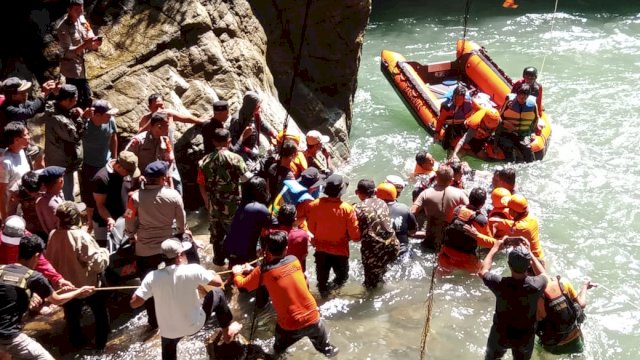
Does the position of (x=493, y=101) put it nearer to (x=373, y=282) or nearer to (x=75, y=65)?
(x=373, y=282)

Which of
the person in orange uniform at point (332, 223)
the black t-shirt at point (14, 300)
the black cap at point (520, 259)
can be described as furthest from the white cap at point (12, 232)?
the black cap at point (520, 259)

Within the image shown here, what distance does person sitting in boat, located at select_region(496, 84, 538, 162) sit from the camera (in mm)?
9943

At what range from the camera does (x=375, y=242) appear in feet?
20.9

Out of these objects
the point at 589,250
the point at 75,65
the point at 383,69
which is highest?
the point at 75,65

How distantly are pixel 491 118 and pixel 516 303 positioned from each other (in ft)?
17.4

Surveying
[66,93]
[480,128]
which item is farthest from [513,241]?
[480,128]

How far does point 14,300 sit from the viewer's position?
175 inches

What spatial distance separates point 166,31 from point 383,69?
5753mm

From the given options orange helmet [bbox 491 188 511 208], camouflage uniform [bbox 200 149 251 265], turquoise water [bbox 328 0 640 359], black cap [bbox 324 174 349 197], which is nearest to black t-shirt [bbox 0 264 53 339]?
camouflage uniform [bbox 200 149 251 265]

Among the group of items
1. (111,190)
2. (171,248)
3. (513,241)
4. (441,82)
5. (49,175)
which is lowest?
(441,82)

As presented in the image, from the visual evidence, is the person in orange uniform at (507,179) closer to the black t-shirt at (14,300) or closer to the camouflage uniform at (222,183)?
the camouflage uniform at (222,183)

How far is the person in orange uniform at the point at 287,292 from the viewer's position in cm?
512

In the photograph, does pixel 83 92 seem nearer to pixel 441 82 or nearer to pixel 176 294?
pixel 176 294

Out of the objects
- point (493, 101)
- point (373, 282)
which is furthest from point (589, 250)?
point (493, 101)
